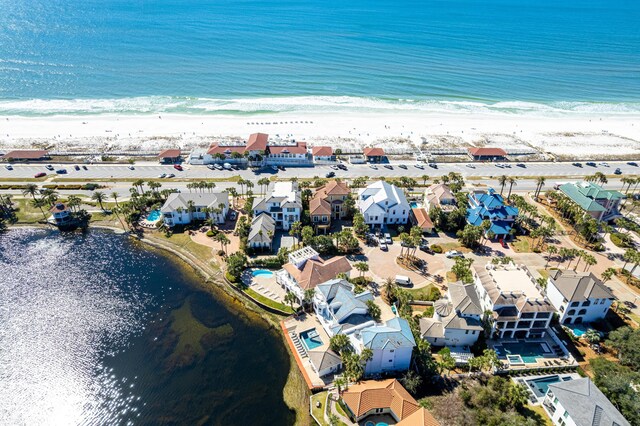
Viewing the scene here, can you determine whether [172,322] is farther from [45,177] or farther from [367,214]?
[45,177]

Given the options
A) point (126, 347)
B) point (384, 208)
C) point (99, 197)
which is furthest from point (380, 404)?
point (99, 197)

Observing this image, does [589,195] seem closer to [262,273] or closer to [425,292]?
[425,292]

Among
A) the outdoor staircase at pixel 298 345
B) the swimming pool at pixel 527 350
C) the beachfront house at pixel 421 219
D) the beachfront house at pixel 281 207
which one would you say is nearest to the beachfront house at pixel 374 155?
the beachfront house at pixel 421 219

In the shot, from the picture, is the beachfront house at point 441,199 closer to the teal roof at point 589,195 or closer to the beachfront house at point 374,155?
the beachfront house at point 374,155

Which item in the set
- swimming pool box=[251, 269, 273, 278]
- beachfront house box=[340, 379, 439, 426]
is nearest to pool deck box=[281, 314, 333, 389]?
beachfront house box=[340, 379, 439, 426]

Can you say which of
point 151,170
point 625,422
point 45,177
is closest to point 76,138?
point 45,177
